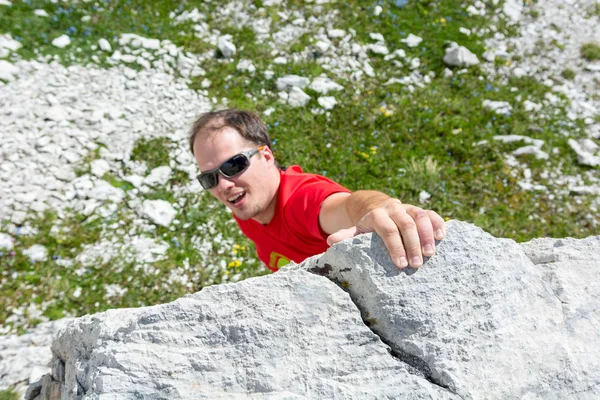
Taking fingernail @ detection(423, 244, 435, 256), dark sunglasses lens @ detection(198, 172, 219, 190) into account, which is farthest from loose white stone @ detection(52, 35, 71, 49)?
fingernail @ detection(423, 244, 435, 256)

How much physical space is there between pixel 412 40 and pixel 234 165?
7943mm

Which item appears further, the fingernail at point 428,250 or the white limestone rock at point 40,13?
the white limestone rock at point 40,13

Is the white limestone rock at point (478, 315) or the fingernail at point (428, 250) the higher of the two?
the fingernail at point (428, 250)

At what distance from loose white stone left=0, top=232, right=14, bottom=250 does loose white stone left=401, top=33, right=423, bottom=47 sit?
8893mm

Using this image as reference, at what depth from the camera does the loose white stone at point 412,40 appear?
1041 cm

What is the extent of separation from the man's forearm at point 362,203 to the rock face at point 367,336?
68 centimetres

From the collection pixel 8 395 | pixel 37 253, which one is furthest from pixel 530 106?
pixel 8 395

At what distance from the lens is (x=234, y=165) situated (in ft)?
13.5

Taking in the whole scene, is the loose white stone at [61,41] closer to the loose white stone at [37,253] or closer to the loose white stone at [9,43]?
the loose white stone at [9,43]

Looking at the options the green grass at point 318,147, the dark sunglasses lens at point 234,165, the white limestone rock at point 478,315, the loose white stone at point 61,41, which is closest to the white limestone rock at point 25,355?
the green grass at point 318,147

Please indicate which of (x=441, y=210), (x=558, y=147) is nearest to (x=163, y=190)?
(x=441, y=210)

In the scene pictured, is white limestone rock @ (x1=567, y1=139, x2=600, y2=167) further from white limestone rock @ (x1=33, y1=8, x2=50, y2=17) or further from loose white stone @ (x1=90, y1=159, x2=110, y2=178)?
white limestone rock @ (x1=33, y1=8, x2=50, y2=17)

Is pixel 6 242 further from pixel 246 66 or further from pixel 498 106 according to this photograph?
pixel 498 106

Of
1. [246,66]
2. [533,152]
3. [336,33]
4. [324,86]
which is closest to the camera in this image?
[533,152]
